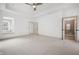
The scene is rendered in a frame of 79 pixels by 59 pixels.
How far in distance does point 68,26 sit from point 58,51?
2.09 ft

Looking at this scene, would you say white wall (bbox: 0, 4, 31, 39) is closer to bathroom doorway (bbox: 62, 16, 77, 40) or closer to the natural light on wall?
the natural light on wall

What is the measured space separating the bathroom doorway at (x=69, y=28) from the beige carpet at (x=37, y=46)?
0.12 metres

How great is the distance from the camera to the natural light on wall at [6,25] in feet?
6.53

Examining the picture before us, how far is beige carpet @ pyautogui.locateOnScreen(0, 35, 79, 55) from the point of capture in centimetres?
200

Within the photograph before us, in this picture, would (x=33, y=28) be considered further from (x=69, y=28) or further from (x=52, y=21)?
(x=69, y=28)

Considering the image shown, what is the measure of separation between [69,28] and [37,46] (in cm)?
87

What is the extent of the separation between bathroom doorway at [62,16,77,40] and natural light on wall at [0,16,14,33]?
1.24m

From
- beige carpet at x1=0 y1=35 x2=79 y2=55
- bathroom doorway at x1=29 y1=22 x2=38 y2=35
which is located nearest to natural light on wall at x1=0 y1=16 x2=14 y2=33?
beige carpet at x1=0 y1=35 x2=79 y2=55

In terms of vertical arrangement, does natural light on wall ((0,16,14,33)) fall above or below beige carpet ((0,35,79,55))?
above

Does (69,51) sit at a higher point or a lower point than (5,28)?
lower

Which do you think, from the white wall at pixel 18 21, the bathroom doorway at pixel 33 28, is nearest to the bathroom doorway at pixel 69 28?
the bathroom doorway at pixel 33 28
